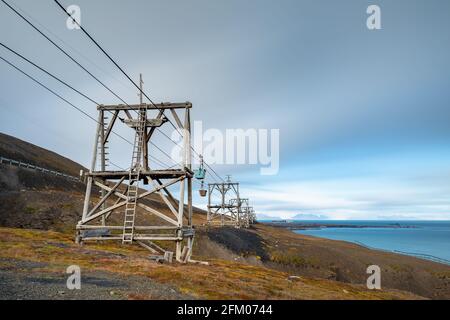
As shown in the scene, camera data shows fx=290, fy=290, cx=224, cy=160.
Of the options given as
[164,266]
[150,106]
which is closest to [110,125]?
[150,106]

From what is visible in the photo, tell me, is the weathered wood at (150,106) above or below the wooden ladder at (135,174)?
above

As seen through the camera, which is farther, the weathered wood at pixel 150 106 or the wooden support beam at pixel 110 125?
the wooden support beam at pixel 110 125

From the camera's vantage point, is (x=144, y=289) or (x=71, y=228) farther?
(x=71, y=228)

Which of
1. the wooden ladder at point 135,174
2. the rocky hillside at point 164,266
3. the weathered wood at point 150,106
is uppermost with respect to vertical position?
the weathered wood at point 150,106

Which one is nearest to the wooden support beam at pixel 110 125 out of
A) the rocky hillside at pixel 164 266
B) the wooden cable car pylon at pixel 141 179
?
the wooden cable car pylon at pixel 141 179

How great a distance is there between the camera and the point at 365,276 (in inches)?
1499

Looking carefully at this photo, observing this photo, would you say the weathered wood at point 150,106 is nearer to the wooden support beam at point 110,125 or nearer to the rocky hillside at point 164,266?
the wooden support beam at point 110,125

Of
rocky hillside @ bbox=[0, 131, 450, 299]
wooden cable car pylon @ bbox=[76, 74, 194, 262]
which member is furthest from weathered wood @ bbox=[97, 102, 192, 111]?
rocky hillside @ bbox=[0, 131, 450, 299]

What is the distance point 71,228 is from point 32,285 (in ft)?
82.7

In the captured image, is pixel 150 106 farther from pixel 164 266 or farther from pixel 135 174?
pixel 164 266
